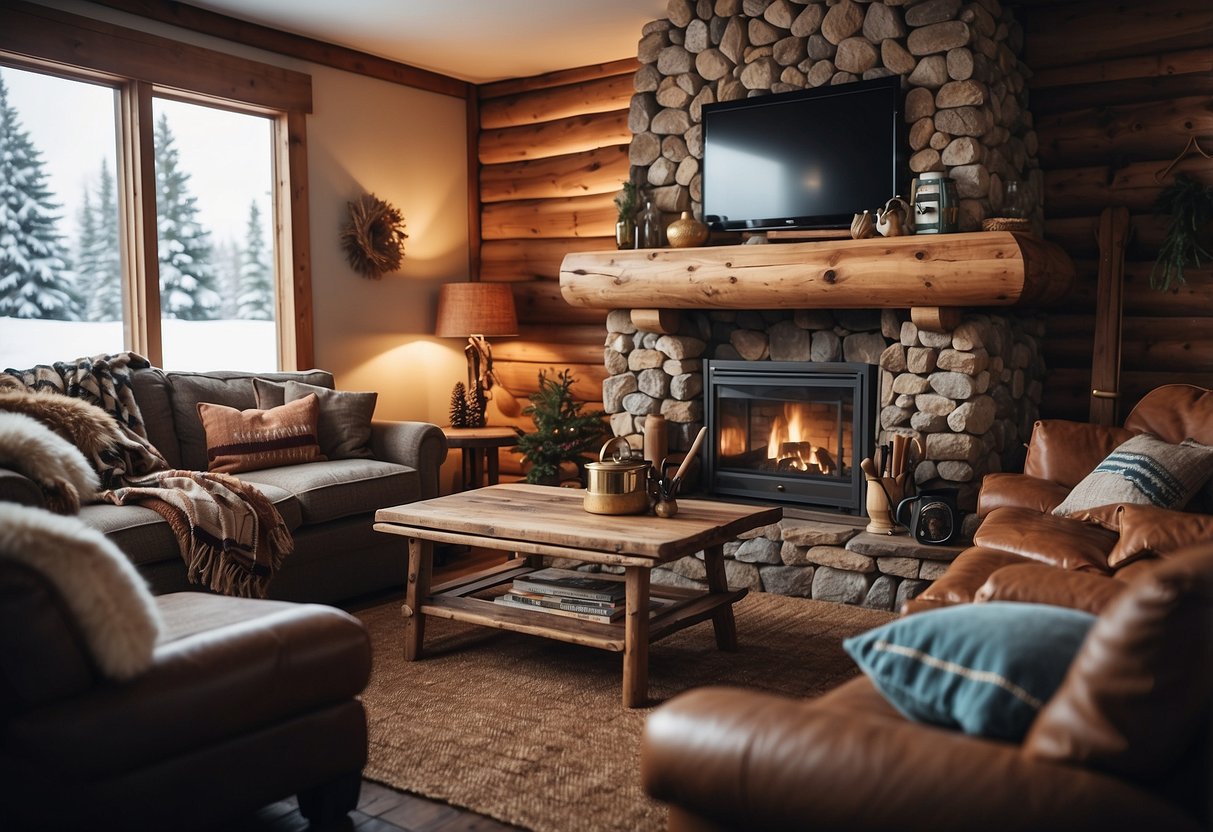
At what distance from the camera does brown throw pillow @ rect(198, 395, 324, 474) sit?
13.5 ft

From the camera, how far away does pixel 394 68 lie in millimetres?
5703

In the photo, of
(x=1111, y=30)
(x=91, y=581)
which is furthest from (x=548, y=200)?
(x=91, y=581)

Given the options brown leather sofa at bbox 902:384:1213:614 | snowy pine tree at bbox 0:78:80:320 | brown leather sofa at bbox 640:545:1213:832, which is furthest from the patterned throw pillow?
snowy pine tree at bbox 0:78:80:320

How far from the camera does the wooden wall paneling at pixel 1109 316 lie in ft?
14.0

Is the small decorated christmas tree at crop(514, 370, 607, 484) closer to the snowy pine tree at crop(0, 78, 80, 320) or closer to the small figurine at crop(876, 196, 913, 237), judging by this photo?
the small figurine at crop(876, 196, 913, 237)

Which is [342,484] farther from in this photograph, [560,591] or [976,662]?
[976,662]

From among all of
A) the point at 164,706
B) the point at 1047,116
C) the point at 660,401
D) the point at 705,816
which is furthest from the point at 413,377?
the point at 705,816

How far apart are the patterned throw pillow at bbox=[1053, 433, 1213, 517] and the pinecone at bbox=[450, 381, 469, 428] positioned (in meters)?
3.29

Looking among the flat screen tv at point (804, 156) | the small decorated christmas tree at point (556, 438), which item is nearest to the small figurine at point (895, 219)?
the flat screen tv at point (804, 156)

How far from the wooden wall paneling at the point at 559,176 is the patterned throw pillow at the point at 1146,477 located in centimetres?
293

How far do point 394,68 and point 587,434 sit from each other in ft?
7.68

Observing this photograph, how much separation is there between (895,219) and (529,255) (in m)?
2.56

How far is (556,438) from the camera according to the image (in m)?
5.16

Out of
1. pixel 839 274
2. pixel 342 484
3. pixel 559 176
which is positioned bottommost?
pixel 342 484
